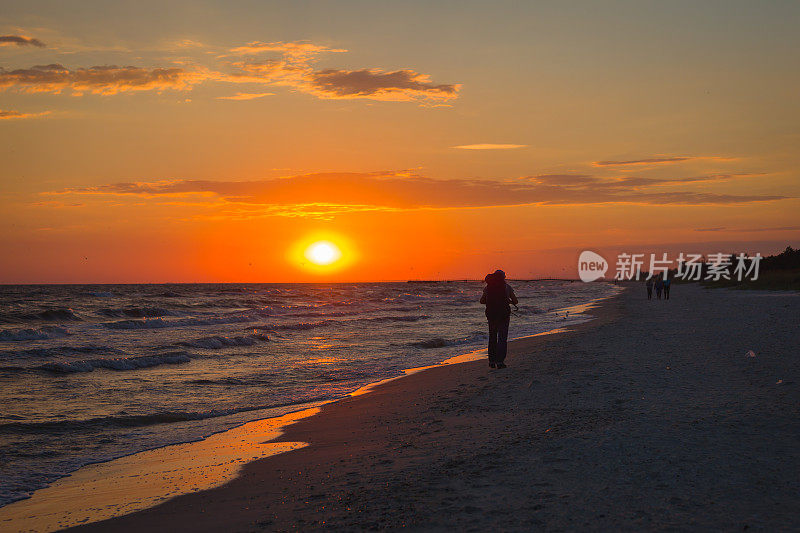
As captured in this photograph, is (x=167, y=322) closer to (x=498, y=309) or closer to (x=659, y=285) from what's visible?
(x=498, y=309)

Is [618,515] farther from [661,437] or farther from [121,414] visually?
[121,414]

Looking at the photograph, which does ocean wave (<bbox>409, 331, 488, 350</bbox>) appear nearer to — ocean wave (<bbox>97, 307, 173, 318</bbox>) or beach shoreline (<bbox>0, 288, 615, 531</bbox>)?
beach shoreline (<bbox>0, 288, 615, 531</bbox>)

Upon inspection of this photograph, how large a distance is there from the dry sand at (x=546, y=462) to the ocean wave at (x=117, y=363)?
9680 mm

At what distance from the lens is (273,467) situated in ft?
24.6

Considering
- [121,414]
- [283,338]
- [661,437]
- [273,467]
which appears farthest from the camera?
[283,338]

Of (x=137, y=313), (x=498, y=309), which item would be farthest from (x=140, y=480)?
(x=137, y=313)

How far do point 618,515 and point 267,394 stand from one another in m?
10.4

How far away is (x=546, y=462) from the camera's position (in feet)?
20.4

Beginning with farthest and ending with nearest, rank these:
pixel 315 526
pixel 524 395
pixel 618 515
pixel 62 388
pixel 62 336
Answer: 1. pixel 62 336
2. pixel 62 388
3. pixel 524 395
4. pixel 315 526
5. pixel 618 515

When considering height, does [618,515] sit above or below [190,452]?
above

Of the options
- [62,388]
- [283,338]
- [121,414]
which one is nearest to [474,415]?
[121,414]

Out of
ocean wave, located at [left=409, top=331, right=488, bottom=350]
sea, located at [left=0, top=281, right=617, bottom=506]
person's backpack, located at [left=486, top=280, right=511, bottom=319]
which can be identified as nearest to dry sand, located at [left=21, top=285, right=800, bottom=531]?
sea, located at [left=0, top=281, right=617, bottom=506]

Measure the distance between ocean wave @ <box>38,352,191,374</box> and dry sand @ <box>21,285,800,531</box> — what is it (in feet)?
31.8

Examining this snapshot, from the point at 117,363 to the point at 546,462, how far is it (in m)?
16.4
